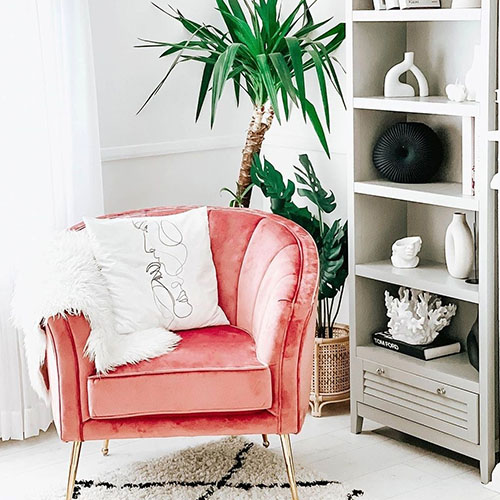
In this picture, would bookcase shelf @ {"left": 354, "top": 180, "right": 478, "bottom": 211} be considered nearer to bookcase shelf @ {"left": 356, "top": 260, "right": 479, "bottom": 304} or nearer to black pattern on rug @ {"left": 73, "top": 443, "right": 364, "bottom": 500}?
bookcase shelf @ {"left": 356, "top": 260, "right": 479, "bottom": 304}

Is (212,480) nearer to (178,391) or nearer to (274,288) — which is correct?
(178,391)

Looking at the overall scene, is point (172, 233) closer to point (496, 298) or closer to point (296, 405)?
point (296, 405)

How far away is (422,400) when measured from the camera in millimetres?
3164

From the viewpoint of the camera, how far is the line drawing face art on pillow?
3.03m

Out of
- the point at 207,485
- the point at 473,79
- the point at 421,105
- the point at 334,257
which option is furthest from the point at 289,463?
the point at 473,79

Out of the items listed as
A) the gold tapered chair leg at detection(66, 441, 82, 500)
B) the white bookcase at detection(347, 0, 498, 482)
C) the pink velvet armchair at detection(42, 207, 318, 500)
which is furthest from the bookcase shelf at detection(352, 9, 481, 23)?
the gold tapered chair leg at detection(66, 441, 82, 500)

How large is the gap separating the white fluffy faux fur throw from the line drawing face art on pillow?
0.38ft

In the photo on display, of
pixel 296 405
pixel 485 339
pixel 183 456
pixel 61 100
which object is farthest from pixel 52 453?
pixel 485 339

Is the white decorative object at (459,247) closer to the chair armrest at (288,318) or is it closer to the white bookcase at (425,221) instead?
the white bookcase at (425,221)

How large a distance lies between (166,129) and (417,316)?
1.40 m

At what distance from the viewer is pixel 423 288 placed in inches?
123

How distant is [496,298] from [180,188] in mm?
1615

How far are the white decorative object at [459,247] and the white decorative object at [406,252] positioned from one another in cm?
15

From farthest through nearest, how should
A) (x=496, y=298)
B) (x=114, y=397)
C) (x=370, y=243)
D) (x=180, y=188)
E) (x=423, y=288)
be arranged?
(x=180, y=188) < (x=370, y=243) < (x=423, y=288) < (x=496, y=298) < (x=114, y=397)
